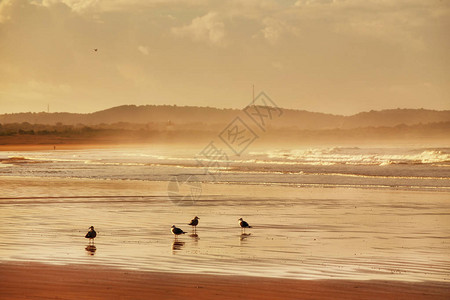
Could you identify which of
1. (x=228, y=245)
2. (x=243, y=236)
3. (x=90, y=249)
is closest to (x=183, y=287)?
(x=90, y=249)

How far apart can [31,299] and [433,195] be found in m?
22.6

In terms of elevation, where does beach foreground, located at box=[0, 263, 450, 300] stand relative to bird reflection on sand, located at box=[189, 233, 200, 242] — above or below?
below

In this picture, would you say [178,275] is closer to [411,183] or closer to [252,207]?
[252,207]

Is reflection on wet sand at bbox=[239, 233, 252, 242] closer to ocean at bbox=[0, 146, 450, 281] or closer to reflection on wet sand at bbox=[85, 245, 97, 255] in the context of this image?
ocean at bbox=[0, 146, 450, 281]

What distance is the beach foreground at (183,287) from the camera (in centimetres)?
1091

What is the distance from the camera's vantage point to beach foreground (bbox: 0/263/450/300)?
10.9 meters

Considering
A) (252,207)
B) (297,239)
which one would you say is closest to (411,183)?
(252,207)

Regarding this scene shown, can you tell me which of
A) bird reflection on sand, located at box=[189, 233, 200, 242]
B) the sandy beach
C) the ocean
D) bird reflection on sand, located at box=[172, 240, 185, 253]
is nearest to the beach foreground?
the sandy beach

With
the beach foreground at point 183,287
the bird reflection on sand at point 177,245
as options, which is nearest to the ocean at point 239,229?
the bird reflection on sand at point 177,245

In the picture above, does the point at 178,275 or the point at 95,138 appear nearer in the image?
the point at 178,275

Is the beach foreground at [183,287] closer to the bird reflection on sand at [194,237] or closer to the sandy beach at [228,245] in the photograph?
the sandy beach at [228,245]

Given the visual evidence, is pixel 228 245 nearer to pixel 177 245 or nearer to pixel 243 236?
pixel 177 245

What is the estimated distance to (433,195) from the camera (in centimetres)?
2958

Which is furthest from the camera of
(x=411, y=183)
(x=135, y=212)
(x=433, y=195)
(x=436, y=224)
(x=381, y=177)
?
(x=381, y=177)
